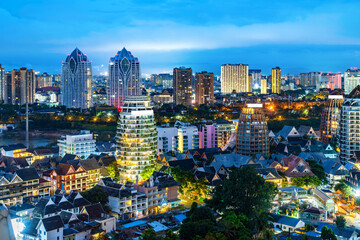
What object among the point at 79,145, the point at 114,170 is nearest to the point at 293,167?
the point at 114,170

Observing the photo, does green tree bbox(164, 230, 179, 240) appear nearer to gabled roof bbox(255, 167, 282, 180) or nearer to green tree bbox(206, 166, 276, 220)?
green tree bbox(206, 166, 276, 220)

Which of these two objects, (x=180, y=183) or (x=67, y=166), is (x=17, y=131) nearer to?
(x=67, y=166)

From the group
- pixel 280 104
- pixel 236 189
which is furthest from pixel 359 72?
pixel 236 189

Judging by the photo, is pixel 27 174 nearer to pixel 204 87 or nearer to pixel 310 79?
pixel 204 87

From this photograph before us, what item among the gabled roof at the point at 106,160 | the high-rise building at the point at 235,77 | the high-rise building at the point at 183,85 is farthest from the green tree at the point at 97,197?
the high-rise building at the point at 235,77

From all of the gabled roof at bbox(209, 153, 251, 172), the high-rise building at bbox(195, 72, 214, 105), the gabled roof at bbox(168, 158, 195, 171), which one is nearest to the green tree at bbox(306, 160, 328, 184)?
the gabled roof at bbox(209, 153, 251, 172)
